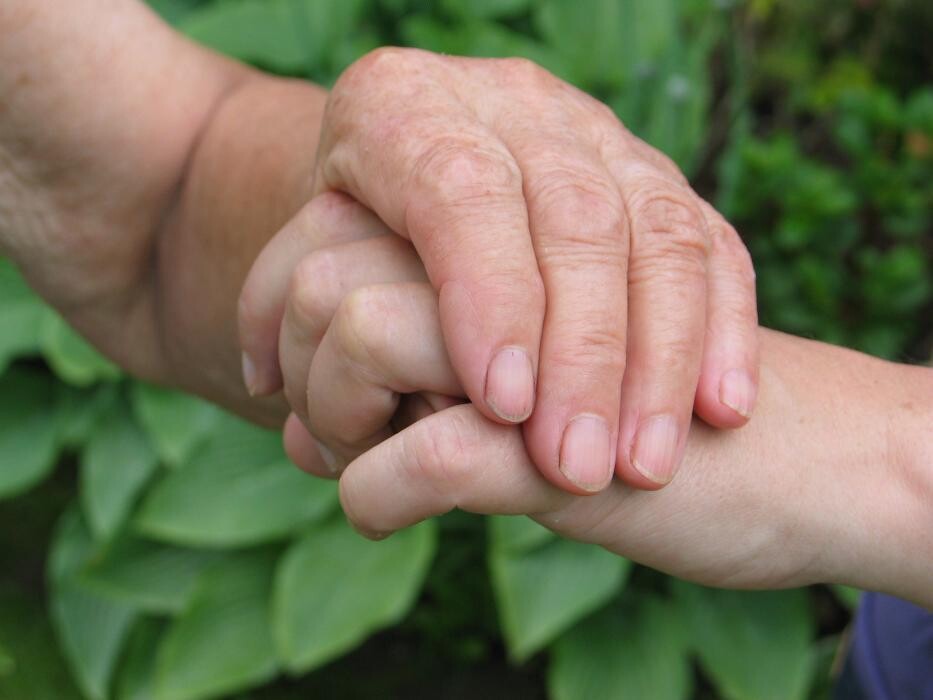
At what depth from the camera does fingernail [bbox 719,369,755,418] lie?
0.93m

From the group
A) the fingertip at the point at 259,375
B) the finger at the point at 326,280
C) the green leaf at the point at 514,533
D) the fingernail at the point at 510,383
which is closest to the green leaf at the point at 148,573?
the green leaf at the point at 514,533

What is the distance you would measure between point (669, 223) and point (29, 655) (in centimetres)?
236

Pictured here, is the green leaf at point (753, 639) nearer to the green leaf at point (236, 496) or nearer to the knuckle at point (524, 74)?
the green leaf at point (236, 496)

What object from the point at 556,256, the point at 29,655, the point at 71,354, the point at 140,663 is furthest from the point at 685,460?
the point at 29,655

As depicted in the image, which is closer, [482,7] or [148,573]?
[148,573]

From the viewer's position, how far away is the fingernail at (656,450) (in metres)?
0.88

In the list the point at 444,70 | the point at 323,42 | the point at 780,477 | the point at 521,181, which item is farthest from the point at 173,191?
the point at 323,42

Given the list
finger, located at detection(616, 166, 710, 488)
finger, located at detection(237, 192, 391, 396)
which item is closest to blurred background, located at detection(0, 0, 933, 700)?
finger, located at detection(237, 192, 391, 396)

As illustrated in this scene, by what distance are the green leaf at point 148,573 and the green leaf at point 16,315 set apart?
548 millimetres

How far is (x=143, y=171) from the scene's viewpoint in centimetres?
132

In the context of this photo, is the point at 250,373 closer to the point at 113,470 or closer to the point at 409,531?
the point at 409,531

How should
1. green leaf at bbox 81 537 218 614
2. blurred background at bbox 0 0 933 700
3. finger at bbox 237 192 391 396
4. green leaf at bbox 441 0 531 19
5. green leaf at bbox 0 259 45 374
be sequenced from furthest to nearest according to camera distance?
1. green leaf at bbox 441 0 531 19
2. green leaf at bbox 0 259 45 374
3. green leaf at bbox 81 537 218 614
4. blurred background at bbox 0 0 933 700
5. finger at bbox 237 192 391 396

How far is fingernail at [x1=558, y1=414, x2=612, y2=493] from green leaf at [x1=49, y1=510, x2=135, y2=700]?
1898 millimetres

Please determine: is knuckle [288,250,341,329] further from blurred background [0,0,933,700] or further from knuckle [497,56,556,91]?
blurred background [0,0,933,700]
